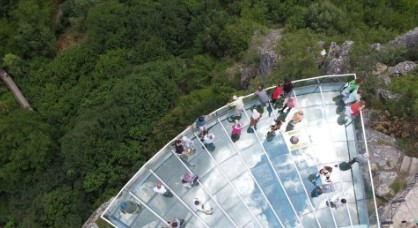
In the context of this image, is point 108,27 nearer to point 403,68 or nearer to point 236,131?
point 236,131

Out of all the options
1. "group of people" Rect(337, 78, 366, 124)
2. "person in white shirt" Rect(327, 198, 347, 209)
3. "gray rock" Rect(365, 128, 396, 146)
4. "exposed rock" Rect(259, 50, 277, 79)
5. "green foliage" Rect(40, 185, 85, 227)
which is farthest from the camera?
"exposed rock" Rect(259, 50, 277, 79)

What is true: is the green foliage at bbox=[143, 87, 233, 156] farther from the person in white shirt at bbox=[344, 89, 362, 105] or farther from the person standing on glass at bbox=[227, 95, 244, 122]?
the person in white shirt at bbox=[344, 89, 362, 105]

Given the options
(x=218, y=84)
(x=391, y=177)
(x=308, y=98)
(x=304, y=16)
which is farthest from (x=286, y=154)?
(x=304, y=16)

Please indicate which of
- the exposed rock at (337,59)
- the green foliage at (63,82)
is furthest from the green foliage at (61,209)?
the exposed rock at (337,59)

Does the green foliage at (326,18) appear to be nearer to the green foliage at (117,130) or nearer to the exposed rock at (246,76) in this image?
the exposed rock at (246,76)

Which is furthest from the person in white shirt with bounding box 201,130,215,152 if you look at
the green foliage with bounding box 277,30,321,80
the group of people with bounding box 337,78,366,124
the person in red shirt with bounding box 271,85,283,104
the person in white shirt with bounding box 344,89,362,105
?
the green foliage with bounding box 277,30,321,80
